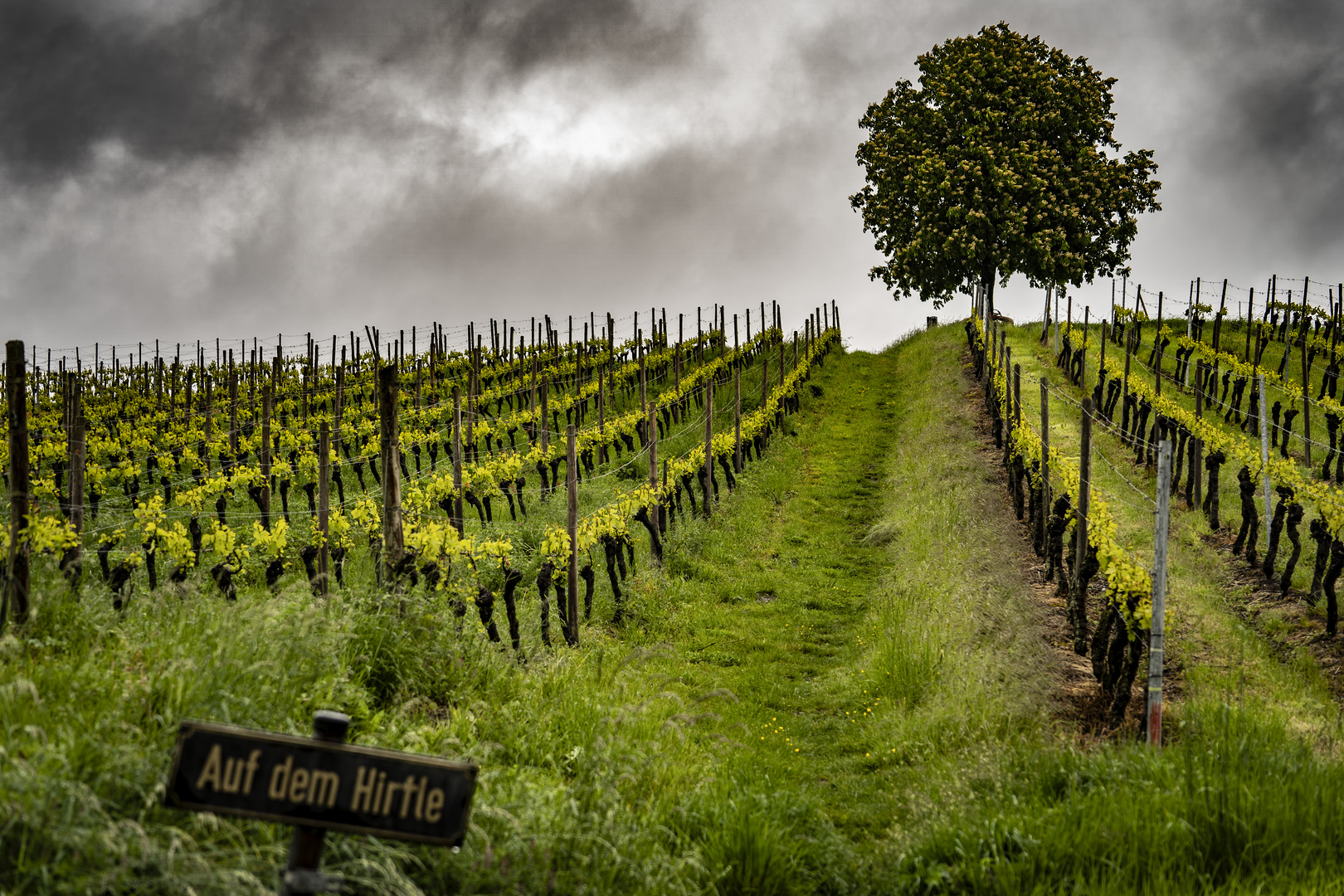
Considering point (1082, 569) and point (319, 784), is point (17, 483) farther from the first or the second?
point (1082, 569)

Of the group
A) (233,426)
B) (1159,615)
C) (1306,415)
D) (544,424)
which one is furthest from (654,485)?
(233,426)

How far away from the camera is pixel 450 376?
3844cm

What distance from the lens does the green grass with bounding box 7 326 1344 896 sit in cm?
393

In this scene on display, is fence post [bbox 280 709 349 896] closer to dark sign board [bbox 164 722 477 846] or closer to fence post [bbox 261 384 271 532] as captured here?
dark sign board [bbox 164 722 477 846]

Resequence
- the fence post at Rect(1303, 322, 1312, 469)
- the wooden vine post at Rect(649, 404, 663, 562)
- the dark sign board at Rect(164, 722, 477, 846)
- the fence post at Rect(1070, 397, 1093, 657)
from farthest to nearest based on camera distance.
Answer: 1. the fence post at Rect(1303, 322, 1312, 469)
2. the wooden vine post at Rect(649, 404, 663, 562)
3. the fence post at Rect(1070, 397, 1093, 657)
4. the dark sign board at Rect(164, 722, 477, 846)

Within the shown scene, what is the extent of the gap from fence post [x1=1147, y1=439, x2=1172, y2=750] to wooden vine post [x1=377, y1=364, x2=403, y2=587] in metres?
6.90

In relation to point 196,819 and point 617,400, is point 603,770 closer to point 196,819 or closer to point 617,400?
point 196,819

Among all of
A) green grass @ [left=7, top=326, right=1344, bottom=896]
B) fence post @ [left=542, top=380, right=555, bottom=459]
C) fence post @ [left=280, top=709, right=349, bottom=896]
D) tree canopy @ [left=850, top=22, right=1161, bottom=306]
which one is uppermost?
A: tree canopy @ [left=850, top=22, right=1161, bottom=306]

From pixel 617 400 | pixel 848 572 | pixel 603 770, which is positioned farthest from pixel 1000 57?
pixel 603 770

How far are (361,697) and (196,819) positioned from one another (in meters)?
1.81

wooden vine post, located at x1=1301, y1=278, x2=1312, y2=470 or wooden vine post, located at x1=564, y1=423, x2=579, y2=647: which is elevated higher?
wooden vine post, located at x1=1301, y1=278, x2=1312, y2=470

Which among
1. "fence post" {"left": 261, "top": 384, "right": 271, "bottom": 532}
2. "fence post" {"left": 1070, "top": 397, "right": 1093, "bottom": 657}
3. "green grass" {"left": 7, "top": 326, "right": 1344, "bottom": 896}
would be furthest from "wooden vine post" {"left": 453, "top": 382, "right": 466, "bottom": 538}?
"fence post" {"left": 1070, "top": 397, "right": 1093, "bottom": 657}

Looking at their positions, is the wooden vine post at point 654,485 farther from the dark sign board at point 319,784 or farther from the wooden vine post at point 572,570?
the dark sign board at point 319,784

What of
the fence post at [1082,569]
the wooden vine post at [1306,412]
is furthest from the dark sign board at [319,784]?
the wooden vine post at [1306,412]
